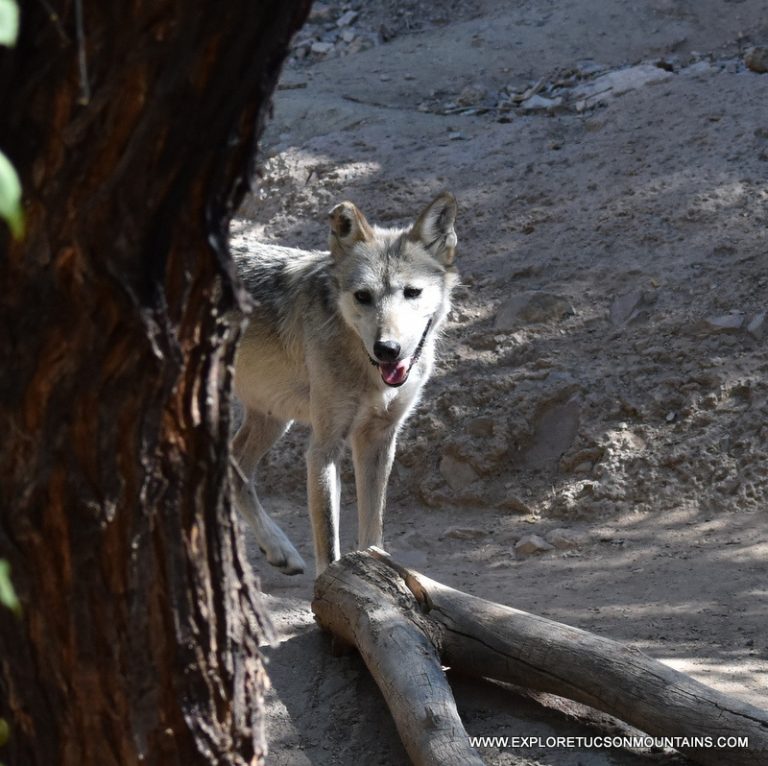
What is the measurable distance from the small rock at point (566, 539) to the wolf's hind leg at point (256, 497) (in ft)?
4.68

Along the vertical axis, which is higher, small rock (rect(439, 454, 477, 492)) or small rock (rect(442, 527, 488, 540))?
small rock (rect(439, 454, 477, 492))

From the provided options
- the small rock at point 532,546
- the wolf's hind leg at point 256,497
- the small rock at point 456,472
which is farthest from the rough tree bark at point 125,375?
the small rock at point 456,472

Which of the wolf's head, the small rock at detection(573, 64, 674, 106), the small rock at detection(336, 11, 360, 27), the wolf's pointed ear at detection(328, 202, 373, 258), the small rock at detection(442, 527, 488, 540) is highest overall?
the small rock at detection(336, 11, 360, 27)

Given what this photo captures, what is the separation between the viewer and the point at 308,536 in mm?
6598

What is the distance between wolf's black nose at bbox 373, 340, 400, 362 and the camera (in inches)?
202

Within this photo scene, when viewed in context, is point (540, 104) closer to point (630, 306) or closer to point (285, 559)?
point (630, 306)

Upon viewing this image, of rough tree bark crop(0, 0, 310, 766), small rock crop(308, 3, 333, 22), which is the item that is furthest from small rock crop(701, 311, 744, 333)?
small rock crop(308, 3, 333, 22)

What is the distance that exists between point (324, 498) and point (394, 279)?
119cm

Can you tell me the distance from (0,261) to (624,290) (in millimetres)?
5699

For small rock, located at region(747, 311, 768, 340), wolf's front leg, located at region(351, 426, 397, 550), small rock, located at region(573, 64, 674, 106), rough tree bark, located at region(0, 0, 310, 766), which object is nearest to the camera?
rough tree bark, located at region(0, 0, 310, 766)

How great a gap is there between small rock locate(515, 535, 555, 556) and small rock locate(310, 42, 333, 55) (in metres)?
7.26

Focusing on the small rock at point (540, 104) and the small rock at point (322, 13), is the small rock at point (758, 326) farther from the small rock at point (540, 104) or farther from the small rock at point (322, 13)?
the small rock at point (322, 13)

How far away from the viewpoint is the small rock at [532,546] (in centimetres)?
593

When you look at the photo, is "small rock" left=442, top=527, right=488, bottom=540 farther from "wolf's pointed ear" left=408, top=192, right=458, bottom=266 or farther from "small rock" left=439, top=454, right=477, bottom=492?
"wolf's pointed ear" left=408, top=192, right=458, bottom=266
